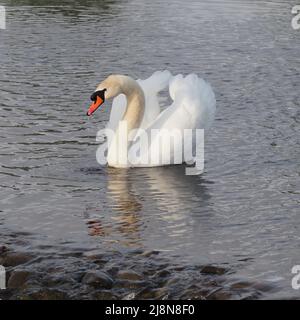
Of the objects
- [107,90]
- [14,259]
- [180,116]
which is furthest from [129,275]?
[107,90]

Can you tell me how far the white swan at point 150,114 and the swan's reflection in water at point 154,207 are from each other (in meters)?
0.22

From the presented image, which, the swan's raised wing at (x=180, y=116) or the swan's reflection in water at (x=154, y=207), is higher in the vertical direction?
the swan's raised wing at (x=180, y=116)

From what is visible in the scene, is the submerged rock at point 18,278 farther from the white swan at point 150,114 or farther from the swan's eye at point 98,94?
the swan's eye at point 98,94

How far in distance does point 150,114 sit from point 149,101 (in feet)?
0.82

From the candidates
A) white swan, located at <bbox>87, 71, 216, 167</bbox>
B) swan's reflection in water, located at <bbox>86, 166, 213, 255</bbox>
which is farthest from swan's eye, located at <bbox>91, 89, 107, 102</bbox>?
swan's reflection in water, located at <bbox>86, 166, 213, 255</bbox>

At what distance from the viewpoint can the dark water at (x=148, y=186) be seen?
28.0ft

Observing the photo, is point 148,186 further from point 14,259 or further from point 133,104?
point 14,259

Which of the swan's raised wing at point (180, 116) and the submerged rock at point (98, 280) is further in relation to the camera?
the swan's raised wing at point (180, 116)

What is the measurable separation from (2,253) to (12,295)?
1038 mm

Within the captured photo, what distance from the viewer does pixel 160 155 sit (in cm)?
1251

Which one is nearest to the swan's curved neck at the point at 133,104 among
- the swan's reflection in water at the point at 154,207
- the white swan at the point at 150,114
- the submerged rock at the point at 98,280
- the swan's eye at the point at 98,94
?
the white swan at the point at 150,114

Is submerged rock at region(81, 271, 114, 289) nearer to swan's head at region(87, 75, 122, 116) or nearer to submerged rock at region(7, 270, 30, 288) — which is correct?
submerged rock at region(7, 270, 30, 288)

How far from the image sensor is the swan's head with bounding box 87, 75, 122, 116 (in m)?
12.8
